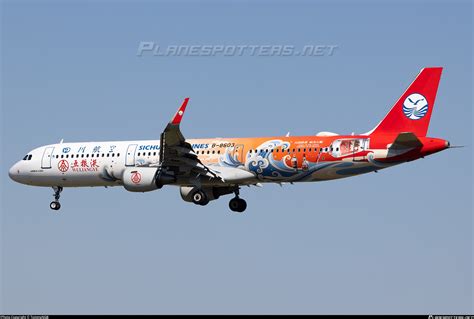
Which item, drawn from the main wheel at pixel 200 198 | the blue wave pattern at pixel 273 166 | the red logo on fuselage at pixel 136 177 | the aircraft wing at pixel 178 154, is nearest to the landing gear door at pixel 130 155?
the red logo on fuselage at pixel 136 177

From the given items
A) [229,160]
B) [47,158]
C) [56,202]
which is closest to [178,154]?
[229,160]

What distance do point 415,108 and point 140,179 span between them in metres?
14.9

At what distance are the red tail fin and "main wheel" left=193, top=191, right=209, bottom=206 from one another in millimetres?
10119

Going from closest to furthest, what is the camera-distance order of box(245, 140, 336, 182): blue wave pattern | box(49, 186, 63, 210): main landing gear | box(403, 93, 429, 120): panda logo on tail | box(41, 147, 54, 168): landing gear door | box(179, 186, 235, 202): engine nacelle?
box(403, 93, 429, 120): panda logo on tail, box(245, 140, 336, 182): blue wave pattern, box(179, 186, 235, 202): engine nacelle, box(41, 147, 54, 168): landing gear door, box(49, 186, 63, 210): main landing gear

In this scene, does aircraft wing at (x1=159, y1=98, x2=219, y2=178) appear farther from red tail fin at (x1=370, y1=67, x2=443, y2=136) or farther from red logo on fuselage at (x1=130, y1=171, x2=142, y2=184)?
red tail fin at (x1=370, y1=67, x2=443, y2=136)

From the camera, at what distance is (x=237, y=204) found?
59594mm

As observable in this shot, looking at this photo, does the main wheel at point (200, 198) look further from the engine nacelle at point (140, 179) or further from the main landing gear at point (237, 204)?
the engine nacelle at point (140, 179)

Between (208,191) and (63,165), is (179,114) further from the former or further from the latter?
(63,165)

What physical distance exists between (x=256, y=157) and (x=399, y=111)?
25.7ft

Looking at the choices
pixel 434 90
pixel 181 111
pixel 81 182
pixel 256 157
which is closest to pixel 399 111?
pixel 434 90

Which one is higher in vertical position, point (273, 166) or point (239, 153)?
point (239, 153)

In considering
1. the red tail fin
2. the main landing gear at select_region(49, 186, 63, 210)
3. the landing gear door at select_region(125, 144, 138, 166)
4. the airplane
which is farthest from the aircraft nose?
the red tail fin

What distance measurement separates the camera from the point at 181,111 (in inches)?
2046

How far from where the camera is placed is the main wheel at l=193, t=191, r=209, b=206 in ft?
188
